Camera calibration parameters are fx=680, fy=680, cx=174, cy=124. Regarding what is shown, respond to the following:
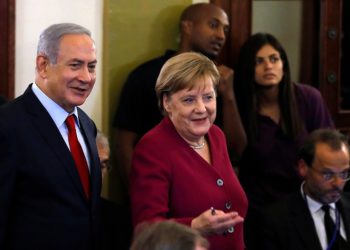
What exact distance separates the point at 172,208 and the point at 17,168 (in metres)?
0.50

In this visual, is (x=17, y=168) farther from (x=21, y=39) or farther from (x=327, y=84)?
(x=327, y=84)

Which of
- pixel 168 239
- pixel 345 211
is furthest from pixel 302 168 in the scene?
pixel 168 239

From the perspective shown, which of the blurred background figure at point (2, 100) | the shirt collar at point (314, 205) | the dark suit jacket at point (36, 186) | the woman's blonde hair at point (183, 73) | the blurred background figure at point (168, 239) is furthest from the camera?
the shirt collar at point (314, 205)

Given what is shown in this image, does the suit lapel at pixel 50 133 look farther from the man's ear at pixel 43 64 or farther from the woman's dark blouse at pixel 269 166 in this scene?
the woman's dark blouse at pixel 269 166

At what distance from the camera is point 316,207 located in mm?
2771

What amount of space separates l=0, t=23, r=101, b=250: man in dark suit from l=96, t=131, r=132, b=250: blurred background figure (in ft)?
1.99

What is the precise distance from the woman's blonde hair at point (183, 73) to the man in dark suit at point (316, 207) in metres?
0.84

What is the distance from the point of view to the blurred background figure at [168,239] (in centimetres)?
145

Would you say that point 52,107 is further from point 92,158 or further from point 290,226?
point 290,226

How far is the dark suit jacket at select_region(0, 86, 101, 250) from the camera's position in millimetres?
1863

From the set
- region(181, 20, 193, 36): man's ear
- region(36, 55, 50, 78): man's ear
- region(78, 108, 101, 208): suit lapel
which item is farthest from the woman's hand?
region(181, 20, 193, 36): man's ear

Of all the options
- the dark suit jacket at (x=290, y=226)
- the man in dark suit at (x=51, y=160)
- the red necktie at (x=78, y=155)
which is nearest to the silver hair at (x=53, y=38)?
the man in dark suit at (x=51, y=160)

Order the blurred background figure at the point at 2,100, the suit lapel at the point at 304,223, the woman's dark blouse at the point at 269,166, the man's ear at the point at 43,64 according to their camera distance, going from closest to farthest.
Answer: the man's ear at the point at 43,64, the blurred background figure at the point at 2,100, the suit lapel at the point at 304,223, the woman's dark blouse at the point at 269,166

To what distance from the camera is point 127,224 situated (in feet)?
9.08
